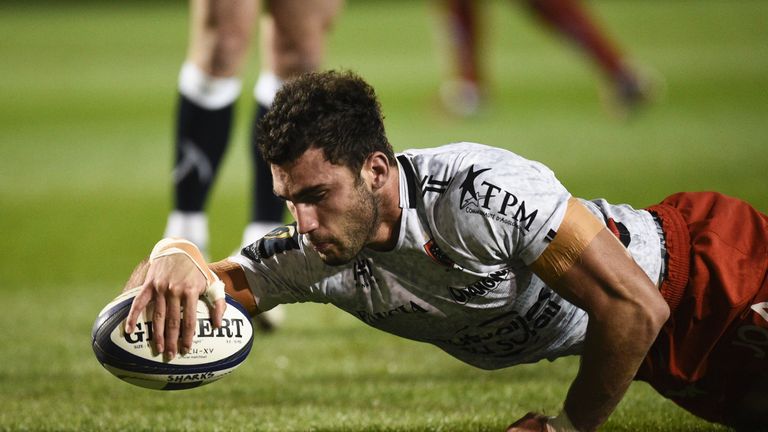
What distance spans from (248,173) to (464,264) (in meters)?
8.26

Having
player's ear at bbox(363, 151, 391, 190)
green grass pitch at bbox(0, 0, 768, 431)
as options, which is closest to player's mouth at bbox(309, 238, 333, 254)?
player's ear at bbox(363, 151, 391, 190)

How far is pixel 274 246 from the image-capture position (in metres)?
3.46

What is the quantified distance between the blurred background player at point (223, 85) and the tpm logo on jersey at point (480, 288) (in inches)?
93.6

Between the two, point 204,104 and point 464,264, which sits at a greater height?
point 464,264

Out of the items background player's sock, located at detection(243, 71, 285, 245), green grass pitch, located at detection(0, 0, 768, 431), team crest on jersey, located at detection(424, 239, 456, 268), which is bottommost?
green grass pitch, located at detection(0, 0, 768, 431)

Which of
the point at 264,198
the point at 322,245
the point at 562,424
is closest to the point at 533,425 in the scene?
the point at 562,424

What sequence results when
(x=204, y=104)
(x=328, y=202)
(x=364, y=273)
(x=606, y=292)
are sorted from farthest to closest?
(x=204, y=104) < (x=364, y=273) < (x=328, y=202) < (x=606, y=292)

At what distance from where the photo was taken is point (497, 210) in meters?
3.00

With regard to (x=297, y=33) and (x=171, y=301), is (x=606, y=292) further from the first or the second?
(x=297, y=33)

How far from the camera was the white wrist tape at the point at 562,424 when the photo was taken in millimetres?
3180

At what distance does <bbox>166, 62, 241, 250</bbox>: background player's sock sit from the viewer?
5523mm

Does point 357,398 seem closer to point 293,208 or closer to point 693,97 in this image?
point 293,208

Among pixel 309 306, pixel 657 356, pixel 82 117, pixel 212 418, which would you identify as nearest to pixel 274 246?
pixel 212 418

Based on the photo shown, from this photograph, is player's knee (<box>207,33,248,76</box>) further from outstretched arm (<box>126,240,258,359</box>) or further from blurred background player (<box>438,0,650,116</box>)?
blurred background player (<box>438,0,650,116</box>)
